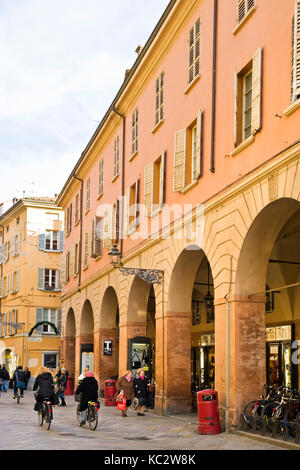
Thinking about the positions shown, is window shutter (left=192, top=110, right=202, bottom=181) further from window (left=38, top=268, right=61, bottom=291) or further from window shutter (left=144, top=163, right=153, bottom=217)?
window (left=38, top=268, right=61, bottom=291)

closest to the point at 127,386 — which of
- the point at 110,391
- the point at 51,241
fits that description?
the point at 110,391

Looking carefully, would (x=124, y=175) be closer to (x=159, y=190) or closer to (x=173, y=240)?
(x=159, y=190)

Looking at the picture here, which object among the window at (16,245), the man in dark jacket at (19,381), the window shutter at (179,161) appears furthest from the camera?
the window at (16,245)

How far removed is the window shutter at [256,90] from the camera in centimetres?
1464

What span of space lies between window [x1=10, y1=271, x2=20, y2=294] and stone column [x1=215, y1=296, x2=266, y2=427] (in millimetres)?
39108

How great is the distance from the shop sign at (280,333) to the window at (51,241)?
105 ft

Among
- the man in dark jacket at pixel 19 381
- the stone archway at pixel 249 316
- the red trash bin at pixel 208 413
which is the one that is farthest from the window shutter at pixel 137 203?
the red trash bin at pixel 208 413

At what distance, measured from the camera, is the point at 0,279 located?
196ft

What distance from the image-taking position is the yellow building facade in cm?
5078

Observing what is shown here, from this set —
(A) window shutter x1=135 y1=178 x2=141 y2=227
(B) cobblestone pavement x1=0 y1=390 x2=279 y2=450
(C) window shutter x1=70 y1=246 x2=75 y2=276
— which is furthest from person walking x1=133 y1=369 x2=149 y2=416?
(C) window shutter x1=70 y1=246 x2=75 y2=276

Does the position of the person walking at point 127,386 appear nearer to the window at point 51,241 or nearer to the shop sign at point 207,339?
the shop sign at point 207,339

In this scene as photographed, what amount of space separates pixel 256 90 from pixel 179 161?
549 centimetres

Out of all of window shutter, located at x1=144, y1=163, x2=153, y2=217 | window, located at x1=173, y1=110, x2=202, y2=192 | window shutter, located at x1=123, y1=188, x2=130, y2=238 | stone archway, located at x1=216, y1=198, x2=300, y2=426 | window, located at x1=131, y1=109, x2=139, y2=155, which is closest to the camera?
stone archway, located at x1=216, y1=198, x2=300, y2=426
